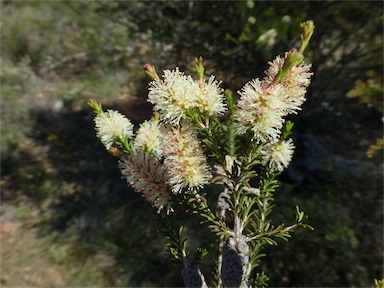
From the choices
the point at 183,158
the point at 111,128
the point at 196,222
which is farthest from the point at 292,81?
the point at 196,222

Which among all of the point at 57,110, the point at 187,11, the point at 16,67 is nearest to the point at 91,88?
the point at 57,110

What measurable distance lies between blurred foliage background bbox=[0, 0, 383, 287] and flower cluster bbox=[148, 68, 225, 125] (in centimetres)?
187

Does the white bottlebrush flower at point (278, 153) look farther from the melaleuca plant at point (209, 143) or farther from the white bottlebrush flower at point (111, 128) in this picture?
the white bottlebrush flower at point (111, 128)

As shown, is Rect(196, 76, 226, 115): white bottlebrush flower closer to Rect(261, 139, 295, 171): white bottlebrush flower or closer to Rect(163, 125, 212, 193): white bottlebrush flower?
Rect(163, 125, 212, 193): white bottlebrush flower

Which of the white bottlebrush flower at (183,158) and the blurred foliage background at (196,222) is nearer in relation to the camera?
the white bottlebrush flower at (183,158)

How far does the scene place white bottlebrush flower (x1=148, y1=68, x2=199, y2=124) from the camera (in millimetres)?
941

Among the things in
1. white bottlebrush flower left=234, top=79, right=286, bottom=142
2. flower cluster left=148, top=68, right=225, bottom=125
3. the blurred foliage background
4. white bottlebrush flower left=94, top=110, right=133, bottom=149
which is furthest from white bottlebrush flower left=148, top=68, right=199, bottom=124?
the blurred foliage background

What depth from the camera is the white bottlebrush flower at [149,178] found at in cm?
107

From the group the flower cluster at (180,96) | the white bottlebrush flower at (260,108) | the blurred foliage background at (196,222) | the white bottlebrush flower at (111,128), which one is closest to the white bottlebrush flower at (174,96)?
the flower cluster at (180,96)

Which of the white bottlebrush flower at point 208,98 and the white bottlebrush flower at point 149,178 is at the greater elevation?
the white bottlebrush flower at point 208,98

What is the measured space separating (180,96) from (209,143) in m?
0.17

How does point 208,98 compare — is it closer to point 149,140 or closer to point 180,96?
point 180,96

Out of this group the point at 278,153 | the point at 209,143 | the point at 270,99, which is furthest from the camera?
the point at 278,153

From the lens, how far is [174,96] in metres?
0.94
